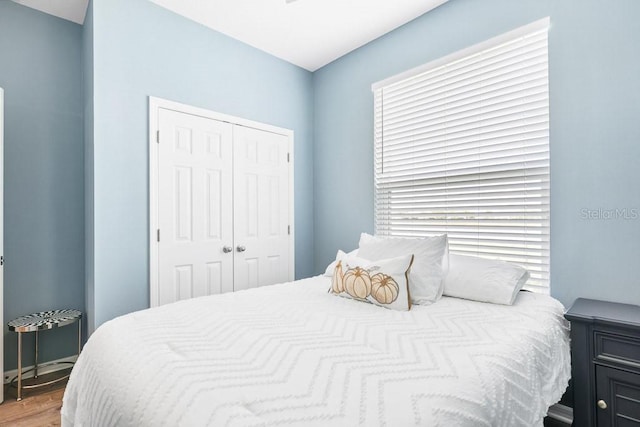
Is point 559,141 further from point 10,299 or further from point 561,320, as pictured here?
point 10,299

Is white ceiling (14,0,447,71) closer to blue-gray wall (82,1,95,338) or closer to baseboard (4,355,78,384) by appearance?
blue-gray wall (82,1,95,338)

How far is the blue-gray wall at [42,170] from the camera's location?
250 cm

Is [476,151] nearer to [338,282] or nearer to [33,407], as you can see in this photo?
[338,282]

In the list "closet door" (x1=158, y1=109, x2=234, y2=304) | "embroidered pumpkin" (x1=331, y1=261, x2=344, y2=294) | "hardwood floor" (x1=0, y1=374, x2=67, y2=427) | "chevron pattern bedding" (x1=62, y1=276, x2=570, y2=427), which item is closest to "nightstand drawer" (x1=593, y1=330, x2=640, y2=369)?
"chevron pattern bedding" (x1=62, y1=276, x2=570, y2=427)

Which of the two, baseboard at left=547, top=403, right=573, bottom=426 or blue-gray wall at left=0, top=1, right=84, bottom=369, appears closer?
baseboard at left=547, top=403, right=573, bottom=426

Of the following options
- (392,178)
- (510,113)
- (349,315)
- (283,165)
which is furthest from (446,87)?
(349,315)

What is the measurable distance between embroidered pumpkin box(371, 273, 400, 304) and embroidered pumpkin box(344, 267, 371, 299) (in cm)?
4

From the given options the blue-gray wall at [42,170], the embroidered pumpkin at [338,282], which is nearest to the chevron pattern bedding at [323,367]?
the embroidered pumpkin at [338,282]

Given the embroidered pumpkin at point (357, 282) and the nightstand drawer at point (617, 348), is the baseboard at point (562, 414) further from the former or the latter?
the embroidered pumpkin at point (357, 282)

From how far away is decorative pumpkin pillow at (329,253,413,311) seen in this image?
1798mm

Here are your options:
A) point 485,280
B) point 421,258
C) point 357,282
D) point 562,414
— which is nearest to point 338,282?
point 357,282

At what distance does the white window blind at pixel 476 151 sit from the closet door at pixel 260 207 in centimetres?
98

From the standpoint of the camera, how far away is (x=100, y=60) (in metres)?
2.32

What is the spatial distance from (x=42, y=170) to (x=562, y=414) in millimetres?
3850
